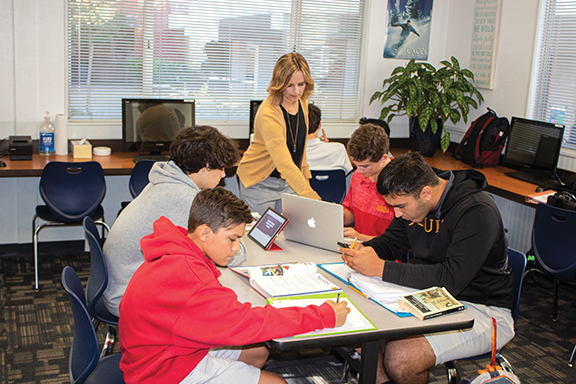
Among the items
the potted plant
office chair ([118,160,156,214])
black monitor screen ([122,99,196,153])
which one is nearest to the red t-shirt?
office chair ([118,160,156,214])

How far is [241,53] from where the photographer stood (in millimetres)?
4844

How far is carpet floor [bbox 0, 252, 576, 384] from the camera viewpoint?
8.86 feet

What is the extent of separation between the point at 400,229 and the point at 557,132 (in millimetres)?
2338

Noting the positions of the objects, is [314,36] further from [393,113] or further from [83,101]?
[83,101]

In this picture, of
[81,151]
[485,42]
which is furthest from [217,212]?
[485,42]

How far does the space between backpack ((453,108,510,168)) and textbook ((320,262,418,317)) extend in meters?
2.98

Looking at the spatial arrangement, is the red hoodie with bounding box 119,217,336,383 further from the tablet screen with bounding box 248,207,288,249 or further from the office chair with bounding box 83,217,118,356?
the tablet screen with bounding box 248,207,288,249

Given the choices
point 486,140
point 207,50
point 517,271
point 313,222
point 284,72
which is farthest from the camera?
point 207,50

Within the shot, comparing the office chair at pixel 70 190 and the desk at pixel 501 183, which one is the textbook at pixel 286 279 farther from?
the desk at pixel 501 183

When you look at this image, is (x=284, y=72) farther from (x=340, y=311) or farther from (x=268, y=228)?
(x=340, y=311)

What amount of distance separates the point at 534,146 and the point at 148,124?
3.25 meters

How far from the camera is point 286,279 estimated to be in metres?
1.97

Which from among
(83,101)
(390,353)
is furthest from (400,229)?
(83,101)

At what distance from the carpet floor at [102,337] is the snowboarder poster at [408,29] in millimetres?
2713
